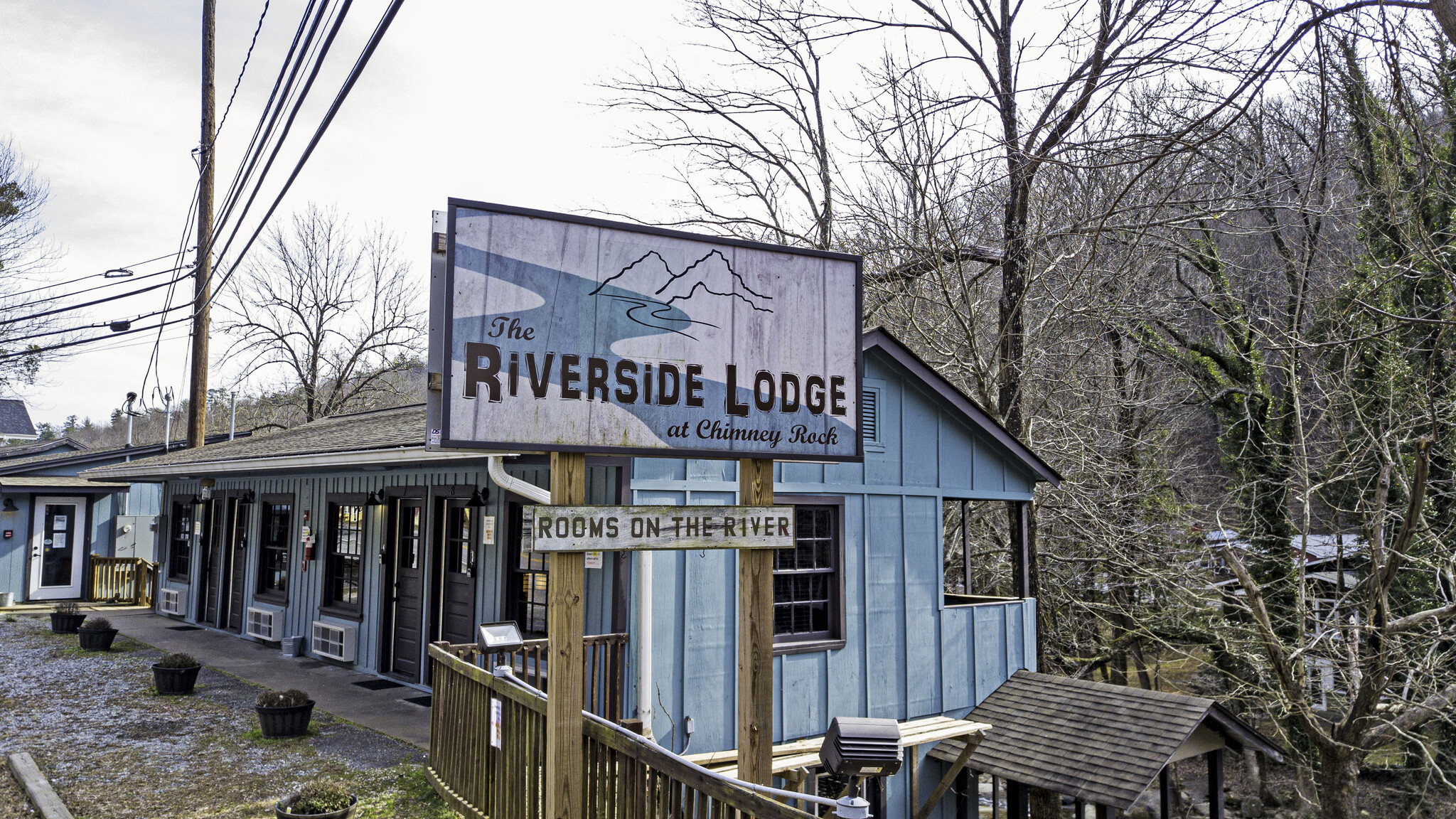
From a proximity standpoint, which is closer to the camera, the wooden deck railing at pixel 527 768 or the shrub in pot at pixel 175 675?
Answer: the wooden deck railing at pixel 527 768

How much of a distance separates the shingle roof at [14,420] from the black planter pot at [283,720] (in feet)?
140

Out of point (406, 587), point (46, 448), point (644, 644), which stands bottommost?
point (644, 644)

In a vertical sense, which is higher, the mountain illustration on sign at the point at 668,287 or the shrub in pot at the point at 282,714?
the mountain illustration on sign at the point at 668,287

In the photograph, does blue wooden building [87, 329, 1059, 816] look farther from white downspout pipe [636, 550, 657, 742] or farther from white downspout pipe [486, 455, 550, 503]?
white downspout pipe [486, 455, 550, 503]

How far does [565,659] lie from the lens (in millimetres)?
4809

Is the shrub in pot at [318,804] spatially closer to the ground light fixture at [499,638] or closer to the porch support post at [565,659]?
the ground light fixture at [499,638]

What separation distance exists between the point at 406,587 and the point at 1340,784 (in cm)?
1174

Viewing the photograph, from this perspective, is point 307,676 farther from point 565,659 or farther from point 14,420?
point 14,420

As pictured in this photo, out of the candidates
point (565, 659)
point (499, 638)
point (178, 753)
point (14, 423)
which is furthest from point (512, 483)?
point (14, 423)

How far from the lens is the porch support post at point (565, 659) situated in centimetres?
475

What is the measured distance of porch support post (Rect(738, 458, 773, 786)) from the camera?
515 cm

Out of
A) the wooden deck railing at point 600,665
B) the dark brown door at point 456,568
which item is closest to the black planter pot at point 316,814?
the wooden deck railing at point 600,665

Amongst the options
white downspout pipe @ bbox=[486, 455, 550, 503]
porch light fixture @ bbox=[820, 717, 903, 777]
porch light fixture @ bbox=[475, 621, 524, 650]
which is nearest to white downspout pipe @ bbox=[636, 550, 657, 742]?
porch light fixture @ bbox=[475, 621, 524, 650]

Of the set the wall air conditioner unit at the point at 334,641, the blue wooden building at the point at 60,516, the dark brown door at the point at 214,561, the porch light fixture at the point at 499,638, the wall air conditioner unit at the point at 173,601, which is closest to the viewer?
the porch light fixture at the point at 499,638
